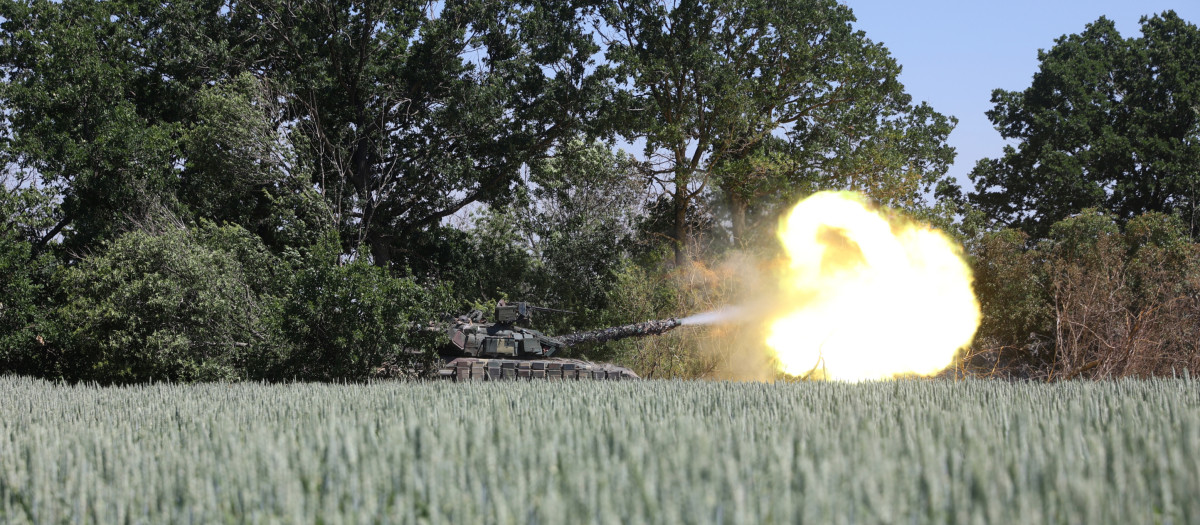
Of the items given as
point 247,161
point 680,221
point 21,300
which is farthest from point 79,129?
point 680,221

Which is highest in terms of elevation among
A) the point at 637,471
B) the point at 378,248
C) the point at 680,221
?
the point at 680,221

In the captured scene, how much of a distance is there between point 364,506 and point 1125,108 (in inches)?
1564

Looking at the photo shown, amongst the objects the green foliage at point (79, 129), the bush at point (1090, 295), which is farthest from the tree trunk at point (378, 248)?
the bush at point (1090, 295)

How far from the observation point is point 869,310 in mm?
16453

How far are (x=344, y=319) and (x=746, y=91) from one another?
17.2 m

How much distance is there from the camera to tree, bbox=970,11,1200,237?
112 ft

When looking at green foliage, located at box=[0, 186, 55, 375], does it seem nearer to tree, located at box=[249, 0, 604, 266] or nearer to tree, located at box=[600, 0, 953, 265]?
tree, located at box=[249, 0, 604, 266]

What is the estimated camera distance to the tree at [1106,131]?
34000 mm

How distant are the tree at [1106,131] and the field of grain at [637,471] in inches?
1248

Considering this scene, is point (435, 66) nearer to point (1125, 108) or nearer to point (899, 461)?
point (899, 461)

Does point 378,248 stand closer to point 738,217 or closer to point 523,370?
point 738,217

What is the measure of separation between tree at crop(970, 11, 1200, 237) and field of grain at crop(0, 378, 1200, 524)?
104 feet

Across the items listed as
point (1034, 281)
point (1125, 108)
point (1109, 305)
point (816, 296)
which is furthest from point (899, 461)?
point (1125, 108)

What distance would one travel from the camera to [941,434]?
17.6 ft
